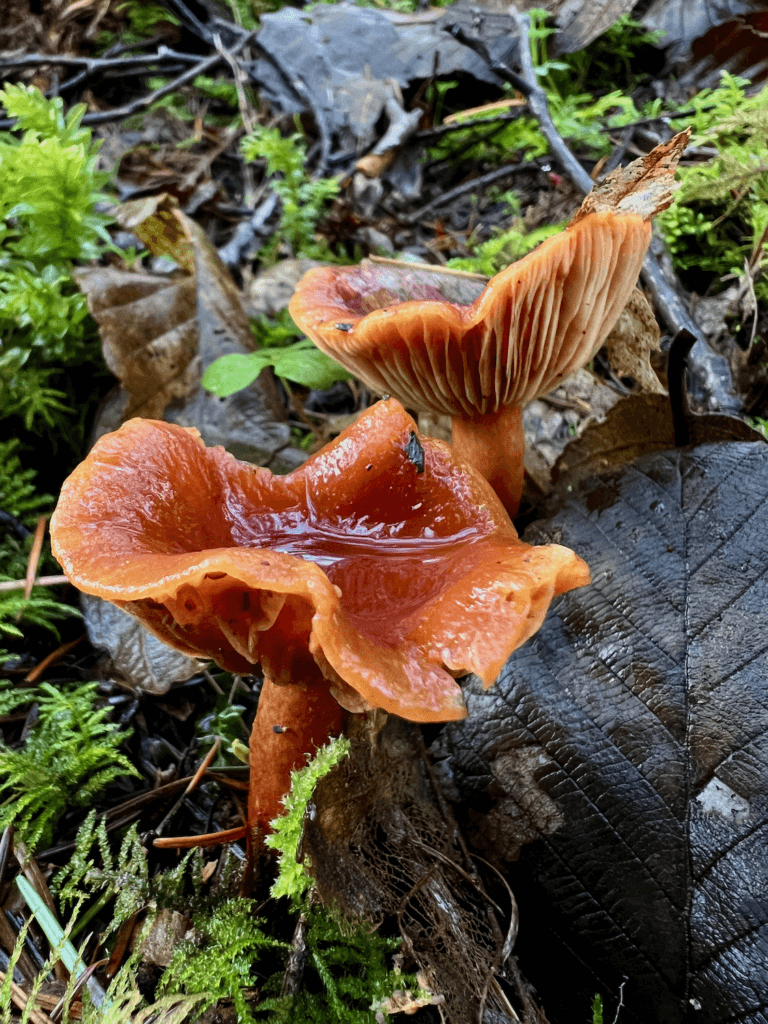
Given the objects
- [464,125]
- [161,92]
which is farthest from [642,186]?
[161,92]

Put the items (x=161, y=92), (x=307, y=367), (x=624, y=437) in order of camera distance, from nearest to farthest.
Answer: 1. (x=624, y=437)
2. (x=307, y=367)
3. (x=161, y=92)

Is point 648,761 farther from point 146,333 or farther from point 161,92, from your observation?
point 161,92

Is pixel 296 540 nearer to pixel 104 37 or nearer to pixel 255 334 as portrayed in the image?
pixel 255 334

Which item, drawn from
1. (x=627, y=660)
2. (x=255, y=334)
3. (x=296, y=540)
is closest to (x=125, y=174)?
(x=255, y=334)

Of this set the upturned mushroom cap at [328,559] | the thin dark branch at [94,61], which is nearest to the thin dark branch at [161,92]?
the thin dark branch at [94,61]

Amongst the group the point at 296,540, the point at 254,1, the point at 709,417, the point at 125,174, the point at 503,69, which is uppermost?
the point at 254,1

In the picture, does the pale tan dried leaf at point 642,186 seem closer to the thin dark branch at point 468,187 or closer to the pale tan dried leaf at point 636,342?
the pale tan dried leaf at point 636,342

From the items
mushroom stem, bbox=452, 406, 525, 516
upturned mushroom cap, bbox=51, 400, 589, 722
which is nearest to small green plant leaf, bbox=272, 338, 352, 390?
mushroom stem, bbox=452, 406, 525, 516
